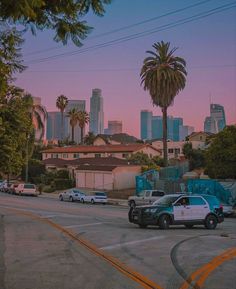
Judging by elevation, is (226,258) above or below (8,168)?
below

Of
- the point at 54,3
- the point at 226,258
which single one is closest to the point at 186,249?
the point at 226,258

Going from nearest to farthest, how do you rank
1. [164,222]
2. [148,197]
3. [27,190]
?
[164,222] → [148,197] → [27,190]

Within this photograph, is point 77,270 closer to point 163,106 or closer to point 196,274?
point 196,274

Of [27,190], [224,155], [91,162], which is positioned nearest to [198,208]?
[224,155]

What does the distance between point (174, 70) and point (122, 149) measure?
29.3 m

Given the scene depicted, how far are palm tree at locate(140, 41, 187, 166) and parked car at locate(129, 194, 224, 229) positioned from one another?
35273 millimetres

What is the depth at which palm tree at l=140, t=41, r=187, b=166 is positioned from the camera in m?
59.8

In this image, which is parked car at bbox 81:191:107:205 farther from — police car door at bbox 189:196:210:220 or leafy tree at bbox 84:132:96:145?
leafy tree at bbox 84:132:96:145

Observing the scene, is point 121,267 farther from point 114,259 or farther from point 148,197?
point 148,197

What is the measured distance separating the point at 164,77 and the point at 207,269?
48570mm

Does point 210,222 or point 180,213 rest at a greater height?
point 180,213

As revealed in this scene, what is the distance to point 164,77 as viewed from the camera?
5969 centimetres

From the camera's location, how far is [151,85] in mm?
60531

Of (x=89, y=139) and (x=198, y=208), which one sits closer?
(x=198, y=208)
